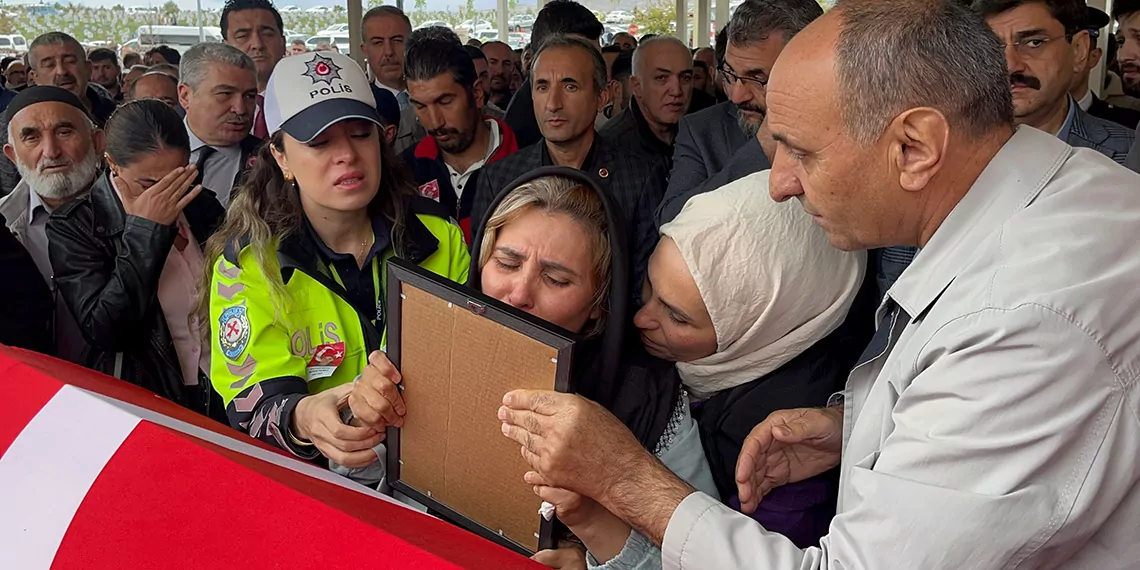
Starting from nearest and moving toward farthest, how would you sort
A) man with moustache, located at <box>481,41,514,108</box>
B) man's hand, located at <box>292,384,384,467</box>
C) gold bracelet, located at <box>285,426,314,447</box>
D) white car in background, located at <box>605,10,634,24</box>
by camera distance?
man's hand, located at <box>292,384,384,467</box> → gold bracelet, located at <box>285,426,314,447</box> → man with moustache, located at <box>481,41,514,108</box> → white car in background, located at <box>605,10,634,24</box>

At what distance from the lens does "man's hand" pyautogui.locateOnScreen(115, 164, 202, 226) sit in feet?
10.1

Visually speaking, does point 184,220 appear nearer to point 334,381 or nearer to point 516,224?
point 334,381

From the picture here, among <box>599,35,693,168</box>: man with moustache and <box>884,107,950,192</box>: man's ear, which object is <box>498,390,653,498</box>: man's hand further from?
<box>599,35,693,168</box>: man with moustache

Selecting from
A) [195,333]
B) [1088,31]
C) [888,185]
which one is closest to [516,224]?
[888,185]

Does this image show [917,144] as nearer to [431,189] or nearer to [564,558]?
[564,558]

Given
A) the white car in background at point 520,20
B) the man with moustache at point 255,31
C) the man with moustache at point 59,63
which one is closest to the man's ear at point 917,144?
the man with moustache at point 255,31

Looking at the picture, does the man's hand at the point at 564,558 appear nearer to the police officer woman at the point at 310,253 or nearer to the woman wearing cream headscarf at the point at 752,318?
the woman wearing cream headscarf at the point at 752,318

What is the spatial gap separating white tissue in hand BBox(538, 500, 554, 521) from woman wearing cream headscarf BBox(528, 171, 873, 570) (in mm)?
22

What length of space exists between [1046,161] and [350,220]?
1728 millimetres

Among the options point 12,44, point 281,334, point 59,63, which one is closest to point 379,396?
point 281,334

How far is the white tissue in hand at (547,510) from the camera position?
155 cm

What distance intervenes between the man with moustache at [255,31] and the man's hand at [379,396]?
4.09 metres

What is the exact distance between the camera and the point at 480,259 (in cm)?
187

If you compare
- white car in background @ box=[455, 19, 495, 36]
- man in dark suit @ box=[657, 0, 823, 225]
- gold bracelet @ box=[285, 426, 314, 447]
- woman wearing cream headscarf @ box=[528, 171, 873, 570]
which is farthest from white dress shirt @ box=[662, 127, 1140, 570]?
white car in background @ box=[455, 19, 495, 36]
